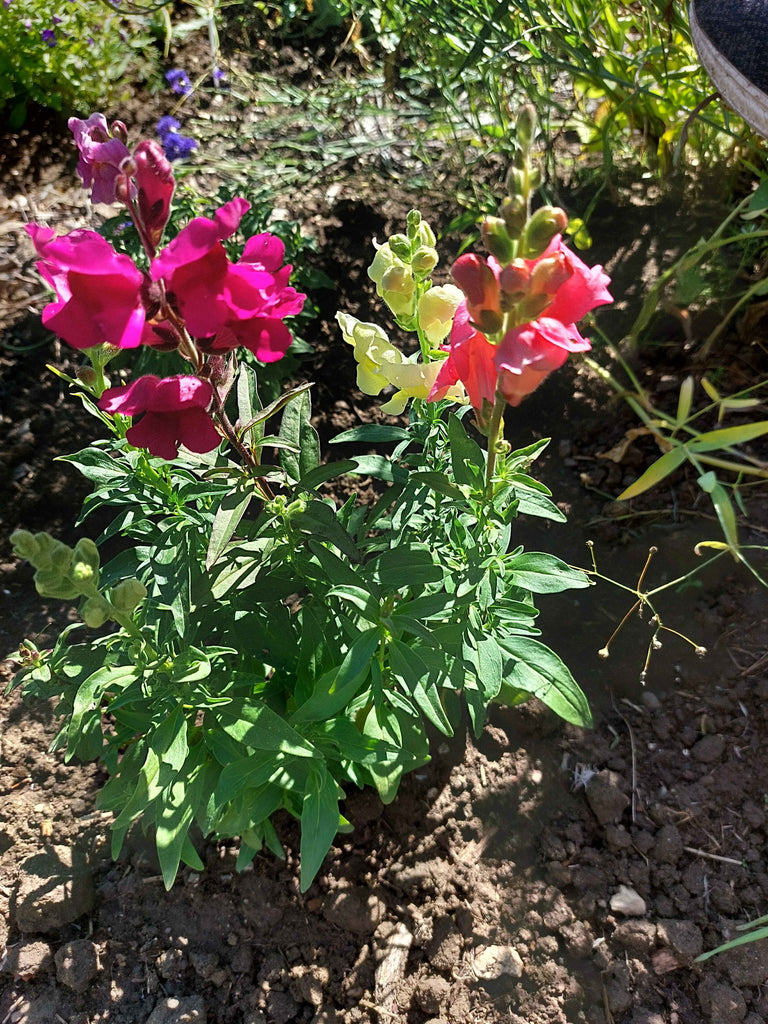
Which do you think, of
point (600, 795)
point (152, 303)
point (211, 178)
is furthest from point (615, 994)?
point (211, 178)

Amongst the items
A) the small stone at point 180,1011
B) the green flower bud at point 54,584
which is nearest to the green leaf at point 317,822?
the small stone at point 180,1011

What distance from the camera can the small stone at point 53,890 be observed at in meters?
2.18

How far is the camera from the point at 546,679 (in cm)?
179

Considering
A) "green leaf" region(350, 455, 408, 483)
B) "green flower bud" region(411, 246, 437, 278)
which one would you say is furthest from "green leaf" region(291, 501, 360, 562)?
"green flower bud" region(411, 246, 437, 278)

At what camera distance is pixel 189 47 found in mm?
4605

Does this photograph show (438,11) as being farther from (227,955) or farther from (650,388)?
(227,955)

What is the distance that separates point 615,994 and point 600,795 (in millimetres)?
493

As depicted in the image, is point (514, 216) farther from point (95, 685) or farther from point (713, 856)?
point (713, 856)

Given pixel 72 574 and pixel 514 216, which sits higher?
pixel 514 216

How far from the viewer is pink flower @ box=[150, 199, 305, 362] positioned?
1207 mm

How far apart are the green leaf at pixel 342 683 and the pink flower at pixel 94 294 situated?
2.54 ft

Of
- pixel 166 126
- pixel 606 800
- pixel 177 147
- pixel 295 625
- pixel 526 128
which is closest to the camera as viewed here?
pixel 526 128

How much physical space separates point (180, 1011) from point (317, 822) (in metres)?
0.74

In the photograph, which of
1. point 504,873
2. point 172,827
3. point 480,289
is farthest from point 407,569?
point 504,873
